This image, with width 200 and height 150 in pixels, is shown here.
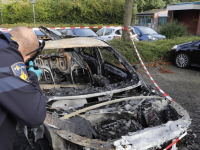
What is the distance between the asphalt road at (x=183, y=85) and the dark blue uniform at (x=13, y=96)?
9.81 ft

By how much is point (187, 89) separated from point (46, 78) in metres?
4.30

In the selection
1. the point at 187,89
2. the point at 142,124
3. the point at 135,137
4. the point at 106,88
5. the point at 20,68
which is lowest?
the point at 187,89

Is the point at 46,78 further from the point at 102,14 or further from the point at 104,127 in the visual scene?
the point at 102,14

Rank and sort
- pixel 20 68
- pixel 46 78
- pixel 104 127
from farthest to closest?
pixel 46 78
pixel 104 127
pixel 20 68

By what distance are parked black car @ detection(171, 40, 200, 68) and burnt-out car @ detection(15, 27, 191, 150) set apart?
4885 mm

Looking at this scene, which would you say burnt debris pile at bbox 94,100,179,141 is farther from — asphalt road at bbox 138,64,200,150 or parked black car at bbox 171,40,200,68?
parked black car at bbox 171,40,200,68

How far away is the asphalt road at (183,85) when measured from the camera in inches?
168

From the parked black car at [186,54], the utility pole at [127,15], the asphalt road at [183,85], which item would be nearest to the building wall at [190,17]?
the parked black car at [186,54]

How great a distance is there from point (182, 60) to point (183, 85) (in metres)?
2.42

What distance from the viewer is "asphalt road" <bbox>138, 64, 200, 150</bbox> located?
168 inches

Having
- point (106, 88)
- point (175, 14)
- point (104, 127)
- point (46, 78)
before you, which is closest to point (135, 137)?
point (104, 127)

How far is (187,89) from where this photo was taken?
6.05 meters

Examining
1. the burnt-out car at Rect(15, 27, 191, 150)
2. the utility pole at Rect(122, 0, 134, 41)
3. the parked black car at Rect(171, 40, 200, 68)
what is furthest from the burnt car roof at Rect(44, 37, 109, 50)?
the parked black car at Rect(171, 40, 200, 68)

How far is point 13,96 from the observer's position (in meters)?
1.21
